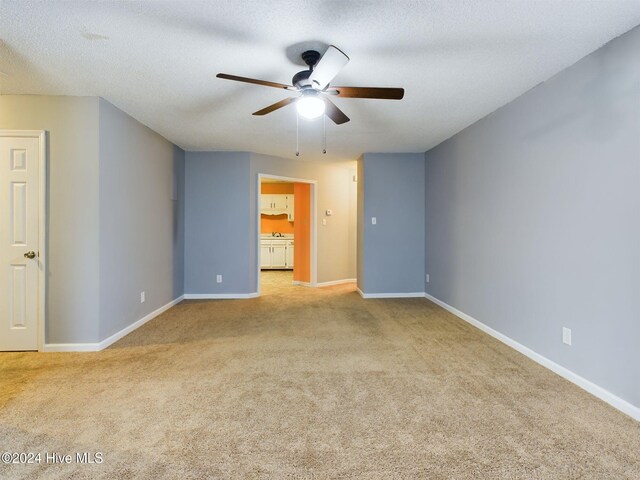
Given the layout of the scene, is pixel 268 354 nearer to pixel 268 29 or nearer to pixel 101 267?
pixel 101 267

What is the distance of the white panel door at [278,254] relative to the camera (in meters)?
8.90

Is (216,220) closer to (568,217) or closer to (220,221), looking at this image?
(220,221)

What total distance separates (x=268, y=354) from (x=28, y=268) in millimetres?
2327

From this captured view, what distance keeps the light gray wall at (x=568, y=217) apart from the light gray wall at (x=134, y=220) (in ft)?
12.7

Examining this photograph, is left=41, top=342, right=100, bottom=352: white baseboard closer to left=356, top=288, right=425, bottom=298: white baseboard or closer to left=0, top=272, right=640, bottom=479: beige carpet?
left=0, top=272, right=640, bottom=479: beige carpet

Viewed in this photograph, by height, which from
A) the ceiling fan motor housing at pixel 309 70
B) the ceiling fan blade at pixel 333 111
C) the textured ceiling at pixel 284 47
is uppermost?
the textured ceiling at pixel 284 47

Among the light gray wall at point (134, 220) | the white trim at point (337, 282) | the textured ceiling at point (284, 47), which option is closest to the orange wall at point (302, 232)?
the white trim at point (337, 282)

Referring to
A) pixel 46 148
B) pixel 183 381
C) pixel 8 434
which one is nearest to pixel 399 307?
pixel 183 381

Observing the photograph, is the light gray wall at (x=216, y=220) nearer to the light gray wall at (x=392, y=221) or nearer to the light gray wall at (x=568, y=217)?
the light gray wall at (x=392, y=221)

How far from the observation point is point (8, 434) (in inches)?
71.1

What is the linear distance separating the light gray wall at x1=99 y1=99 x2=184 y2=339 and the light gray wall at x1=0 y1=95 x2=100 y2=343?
0.26 ft

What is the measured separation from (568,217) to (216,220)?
4.52 meters

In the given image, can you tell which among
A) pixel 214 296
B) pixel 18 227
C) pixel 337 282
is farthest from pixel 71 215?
pixel 337 282

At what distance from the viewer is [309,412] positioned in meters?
2.03
